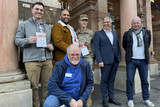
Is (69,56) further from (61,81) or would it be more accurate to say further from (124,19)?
(124,19)

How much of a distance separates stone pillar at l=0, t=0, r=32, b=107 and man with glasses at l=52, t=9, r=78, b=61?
2.40ft

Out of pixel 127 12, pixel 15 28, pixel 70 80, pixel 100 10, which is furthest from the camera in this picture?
pixel 100 10

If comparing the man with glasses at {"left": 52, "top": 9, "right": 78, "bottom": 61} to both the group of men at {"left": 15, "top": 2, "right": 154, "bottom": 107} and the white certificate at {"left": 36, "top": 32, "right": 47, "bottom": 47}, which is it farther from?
the white certificate at {"left": 36, "top": 32, "right": 47, "bottom": 47}

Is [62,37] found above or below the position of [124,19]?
below

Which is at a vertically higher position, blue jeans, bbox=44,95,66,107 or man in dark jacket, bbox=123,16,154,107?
man in dark jacket, bbox=123,16,154,107

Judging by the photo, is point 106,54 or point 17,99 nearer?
point 17,99

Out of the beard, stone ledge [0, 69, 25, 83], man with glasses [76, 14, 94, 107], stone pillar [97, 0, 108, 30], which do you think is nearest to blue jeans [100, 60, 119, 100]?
man with glasses [76, 14, 94, 107]

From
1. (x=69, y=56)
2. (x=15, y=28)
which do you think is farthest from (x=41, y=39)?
(x=69, y=56)

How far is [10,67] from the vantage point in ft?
7.79

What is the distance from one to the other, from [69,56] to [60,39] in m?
0.76

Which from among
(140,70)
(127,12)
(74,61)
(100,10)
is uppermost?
(100,10)

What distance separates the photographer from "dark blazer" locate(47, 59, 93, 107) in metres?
1.80

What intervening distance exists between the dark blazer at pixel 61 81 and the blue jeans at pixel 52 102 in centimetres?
4

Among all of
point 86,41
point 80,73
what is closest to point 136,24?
point 86,41
